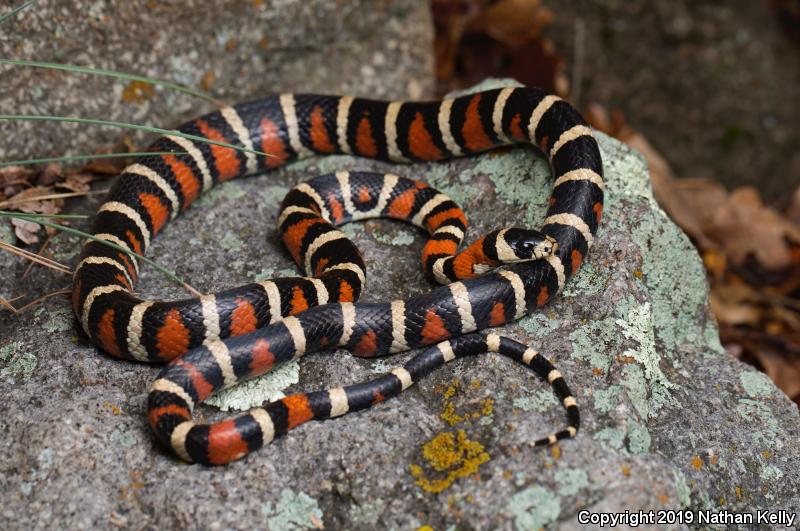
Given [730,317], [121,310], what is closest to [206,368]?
[121,310]

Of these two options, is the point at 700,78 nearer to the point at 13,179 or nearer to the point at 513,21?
the point at 513,21

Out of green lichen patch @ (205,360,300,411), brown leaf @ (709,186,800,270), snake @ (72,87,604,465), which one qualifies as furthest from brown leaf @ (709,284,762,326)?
green lichen patch @ (205,360,300,411)

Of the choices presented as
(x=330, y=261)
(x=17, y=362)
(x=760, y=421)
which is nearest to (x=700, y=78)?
(x=760, y=421)

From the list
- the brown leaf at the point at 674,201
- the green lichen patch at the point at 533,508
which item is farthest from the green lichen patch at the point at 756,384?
the brown leaf at the point at 674,201

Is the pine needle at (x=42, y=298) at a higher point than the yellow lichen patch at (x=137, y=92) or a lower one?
lower

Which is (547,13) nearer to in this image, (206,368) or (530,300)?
(530,300)

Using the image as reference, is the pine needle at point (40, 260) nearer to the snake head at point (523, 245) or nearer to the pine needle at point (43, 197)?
the pine needle at point (43, 197)

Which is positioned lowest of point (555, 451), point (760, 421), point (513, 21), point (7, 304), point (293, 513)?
point (293, 513)
